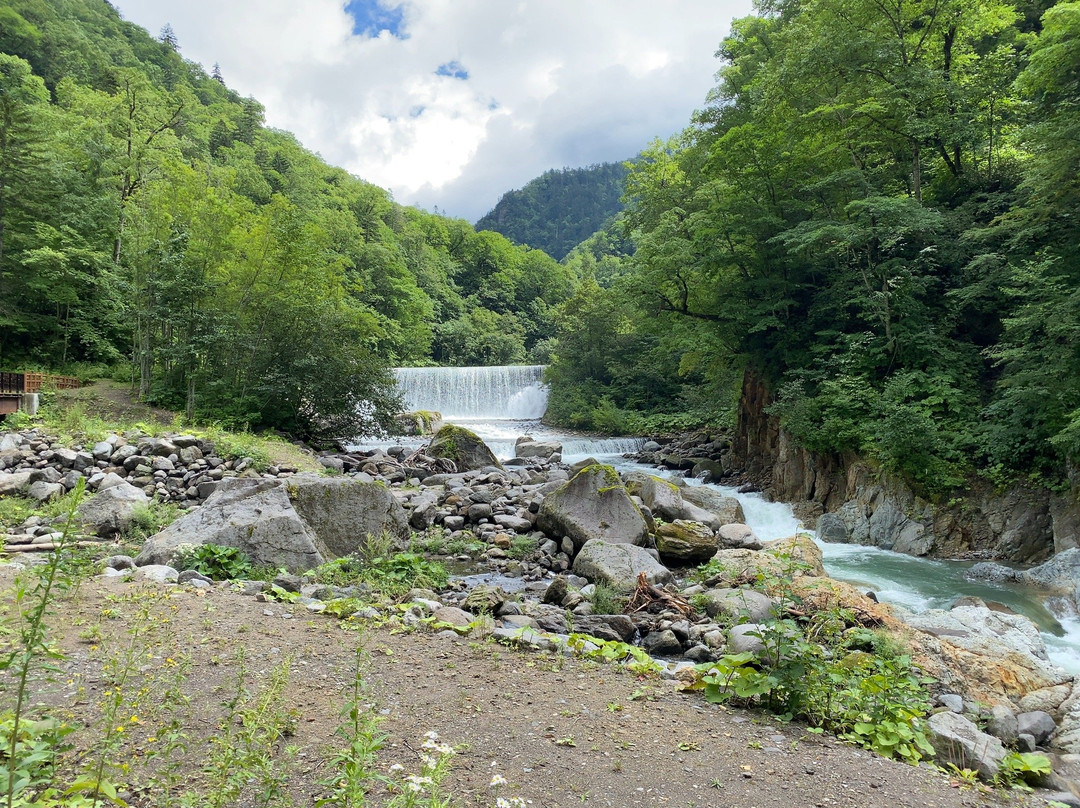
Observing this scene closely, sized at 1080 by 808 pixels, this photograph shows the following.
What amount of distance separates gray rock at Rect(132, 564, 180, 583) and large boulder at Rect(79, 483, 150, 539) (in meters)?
2.17

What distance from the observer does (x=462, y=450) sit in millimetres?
15758

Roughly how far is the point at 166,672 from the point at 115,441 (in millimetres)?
9941

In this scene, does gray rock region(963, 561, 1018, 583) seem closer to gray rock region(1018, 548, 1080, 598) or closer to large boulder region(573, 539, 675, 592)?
gray rock region(1018, 548, 1080, 598)

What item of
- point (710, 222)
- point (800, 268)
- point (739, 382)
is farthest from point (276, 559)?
point (739, 382)

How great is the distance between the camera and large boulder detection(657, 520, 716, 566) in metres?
8.91

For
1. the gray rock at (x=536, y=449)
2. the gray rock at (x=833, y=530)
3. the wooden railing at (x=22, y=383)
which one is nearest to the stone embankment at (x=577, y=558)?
the gray rock at (x=833, y=530)

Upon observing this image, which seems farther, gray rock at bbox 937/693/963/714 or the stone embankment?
the stone embankment

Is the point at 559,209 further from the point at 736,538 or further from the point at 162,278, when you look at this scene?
the point at 736,538

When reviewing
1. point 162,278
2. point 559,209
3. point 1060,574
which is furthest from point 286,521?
point 559,209

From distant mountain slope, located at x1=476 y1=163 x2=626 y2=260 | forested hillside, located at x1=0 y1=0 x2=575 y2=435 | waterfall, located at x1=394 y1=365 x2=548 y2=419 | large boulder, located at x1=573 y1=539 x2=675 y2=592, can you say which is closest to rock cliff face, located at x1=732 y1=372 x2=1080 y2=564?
large boulder, located at x1=573 y1=539 x2=675 y2=592

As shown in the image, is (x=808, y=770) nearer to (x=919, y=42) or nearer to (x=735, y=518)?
(x=735, y=518)

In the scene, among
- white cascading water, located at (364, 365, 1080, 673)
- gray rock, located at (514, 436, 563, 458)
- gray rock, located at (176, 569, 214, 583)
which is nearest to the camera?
gray rock, located at (176, 569, 214, 583)

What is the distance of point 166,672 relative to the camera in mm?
3166

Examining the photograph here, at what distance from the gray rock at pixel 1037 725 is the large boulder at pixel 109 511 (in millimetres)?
9311
